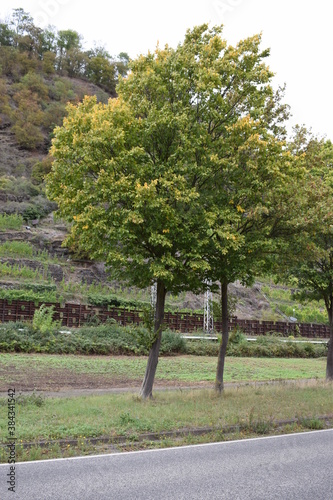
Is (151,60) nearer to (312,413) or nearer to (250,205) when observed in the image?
(250,205)

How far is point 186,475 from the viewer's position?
637 cm

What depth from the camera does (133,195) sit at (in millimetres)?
11172

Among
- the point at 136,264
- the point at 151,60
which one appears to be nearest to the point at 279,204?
the point at 136,264

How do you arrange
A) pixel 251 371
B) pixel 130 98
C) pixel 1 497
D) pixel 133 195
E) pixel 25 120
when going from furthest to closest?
pixel 25 120
pixel 251 371
pixel 130 98
pixel 133 195
pixel 1 497

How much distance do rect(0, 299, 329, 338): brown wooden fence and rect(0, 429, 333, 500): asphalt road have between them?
→ 1390 cm

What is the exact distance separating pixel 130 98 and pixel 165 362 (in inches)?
599

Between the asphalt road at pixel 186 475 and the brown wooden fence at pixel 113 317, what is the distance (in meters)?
13.9

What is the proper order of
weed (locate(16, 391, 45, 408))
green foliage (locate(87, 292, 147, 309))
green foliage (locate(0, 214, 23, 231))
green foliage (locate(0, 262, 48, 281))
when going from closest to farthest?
1. weed (locate(16, 391, 45, 408))
2. green foliage (locate(87, 292, 147, 309))
3. green foliage (locate(0, 262, 48, 281))
4. green foliage (locate(0, 214, 23, 231))

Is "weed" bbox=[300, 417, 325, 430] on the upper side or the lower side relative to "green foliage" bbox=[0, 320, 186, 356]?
lower

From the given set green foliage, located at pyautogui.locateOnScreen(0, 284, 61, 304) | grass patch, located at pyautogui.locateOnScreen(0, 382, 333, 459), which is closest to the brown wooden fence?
green foliage, located at pyautogui.locateOnScreen(0, 284, 61, 304)

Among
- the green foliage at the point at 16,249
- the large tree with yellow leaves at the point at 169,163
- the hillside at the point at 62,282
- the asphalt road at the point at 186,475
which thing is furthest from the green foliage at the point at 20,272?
the asphalt road at the point at 186,475

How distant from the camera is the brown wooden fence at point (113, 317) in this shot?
2789 cm

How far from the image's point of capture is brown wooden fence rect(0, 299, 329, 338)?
2789 cm

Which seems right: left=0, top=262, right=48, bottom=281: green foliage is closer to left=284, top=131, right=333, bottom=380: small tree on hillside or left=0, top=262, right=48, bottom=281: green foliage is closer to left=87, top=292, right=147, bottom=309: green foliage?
left=87, top=292, right=147, bottom=309: green foliage
